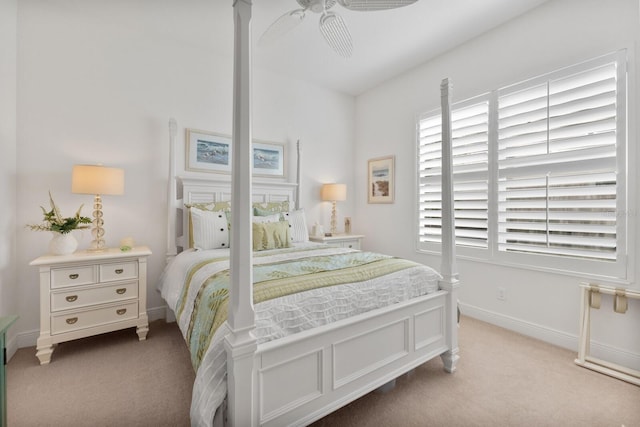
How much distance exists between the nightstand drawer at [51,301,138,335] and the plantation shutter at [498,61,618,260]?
3.45 metres

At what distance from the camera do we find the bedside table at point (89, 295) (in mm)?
2111

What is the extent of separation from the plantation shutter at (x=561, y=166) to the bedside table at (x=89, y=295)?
3400 millimetres

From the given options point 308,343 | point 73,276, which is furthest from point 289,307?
point 73,276

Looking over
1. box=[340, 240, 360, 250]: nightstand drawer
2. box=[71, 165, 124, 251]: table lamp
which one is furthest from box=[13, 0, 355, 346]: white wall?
box=[340, 240, 360, 250]: nightstand drawer

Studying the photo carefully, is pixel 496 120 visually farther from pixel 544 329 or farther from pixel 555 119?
pixel 544 329

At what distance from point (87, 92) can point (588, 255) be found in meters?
4.55

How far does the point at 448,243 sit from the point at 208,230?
2.08 metres

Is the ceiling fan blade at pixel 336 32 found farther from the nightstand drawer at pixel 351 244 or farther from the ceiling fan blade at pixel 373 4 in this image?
the nightstand drawer at pixel 351 244

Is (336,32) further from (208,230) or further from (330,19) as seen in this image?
(208,230)

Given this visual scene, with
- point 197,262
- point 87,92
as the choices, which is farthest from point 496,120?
point 87,92

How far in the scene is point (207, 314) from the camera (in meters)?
1.45

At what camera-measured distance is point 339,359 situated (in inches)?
58.0

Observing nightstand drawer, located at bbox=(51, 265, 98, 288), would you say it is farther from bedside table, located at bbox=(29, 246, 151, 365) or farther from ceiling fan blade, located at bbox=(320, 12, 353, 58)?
ceiling fan blade, located at bbox=(320, 12, 353, 58)

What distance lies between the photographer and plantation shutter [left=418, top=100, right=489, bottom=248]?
2920mm
